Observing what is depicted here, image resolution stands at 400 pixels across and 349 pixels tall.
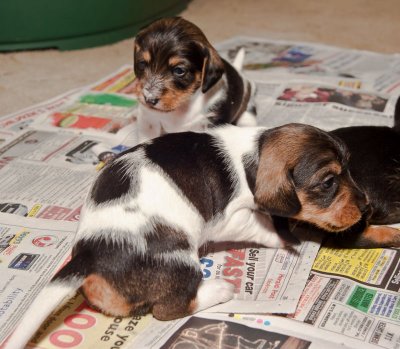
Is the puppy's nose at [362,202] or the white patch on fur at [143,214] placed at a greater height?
the white patch on fur at [143,214]

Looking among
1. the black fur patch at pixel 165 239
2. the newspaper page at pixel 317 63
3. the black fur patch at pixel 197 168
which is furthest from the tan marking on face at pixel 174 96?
the newspaper page at pixel 317 63

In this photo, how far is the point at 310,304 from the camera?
186 centimetres

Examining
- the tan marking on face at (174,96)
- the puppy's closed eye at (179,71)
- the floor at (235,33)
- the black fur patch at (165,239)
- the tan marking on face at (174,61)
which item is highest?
the tan marking on face at (174,61)

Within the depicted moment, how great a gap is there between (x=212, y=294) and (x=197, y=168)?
0.39 meters

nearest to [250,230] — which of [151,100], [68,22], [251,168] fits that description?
[251,168]

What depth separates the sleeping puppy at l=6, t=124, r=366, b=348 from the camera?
66.0 inches

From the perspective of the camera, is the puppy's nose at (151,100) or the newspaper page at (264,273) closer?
the newspaper page at (264,273)

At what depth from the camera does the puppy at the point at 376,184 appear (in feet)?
6.78

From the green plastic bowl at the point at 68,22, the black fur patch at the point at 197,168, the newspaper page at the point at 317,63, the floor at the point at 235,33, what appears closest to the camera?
the black fur patch at the point at 197,168

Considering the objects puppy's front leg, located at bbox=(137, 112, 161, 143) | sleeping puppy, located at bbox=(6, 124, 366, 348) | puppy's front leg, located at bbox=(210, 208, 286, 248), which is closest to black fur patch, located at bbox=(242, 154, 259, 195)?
sleeping puppy, located at bbox=(6, 124, 366, 348)

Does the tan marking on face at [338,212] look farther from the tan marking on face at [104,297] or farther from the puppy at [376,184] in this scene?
the tan marking on face at [104,297]

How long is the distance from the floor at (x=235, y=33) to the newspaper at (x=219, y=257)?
44cm

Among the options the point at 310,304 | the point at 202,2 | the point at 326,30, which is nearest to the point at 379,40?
the point at 326,30

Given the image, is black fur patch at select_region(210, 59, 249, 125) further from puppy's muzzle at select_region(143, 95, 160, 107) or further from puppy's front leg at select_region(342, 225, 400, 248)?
puppy's front leg at select_region(342, 225, 400, 248)
